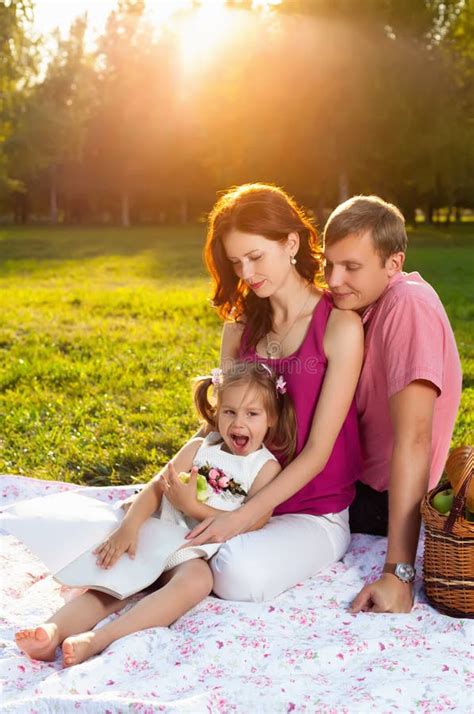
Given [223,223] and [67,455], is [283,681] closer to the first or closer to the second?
[223,223]

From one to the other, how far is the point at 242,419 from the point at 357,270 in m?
0.75

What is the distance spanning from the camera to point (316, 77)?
27.7 metres

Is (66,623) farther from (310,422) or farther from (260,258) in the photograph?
(260,258)

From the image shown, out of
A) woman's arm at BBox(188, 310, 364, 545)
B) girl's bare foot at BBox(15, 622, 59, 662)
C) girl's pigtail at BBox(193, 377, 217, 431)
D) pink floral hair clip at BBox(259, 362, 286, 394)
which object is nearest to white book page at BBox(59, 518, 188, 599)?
woman's arm at BBox(188, 310, 364, 545)

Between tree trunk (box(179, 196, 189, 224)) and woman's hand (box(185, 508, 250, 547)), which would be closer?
woman's hand (box(185, 508, 250, 547))

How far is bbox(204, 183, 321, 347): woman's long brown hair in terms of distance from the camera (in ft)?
12.0

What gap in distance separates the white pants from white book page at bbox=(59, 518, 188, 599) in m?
0.19

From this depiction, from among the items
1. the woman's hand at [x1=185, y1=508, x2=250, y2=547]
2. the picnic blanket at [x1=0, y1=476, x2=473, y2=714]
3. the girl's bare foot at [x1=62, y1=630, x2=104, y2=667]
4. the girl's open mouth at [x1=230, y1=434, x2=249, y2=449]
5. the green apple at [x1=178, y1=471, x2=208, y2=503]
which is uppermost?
the girl's open mouth at [x1=230, y1=434, x2=249, y2=449]

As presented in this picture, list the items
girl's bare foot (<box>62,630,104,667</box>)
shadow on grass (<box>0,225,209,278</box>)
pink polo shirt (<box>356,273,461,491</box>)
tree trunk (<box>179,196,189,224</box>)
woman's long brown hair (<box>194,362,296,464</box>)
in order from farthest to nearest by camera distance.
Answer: tree trunk (<box>179,196,189,224</box>)
shadow on grass (<box>0,225,209,278</box>)
woman's long brown hair (<box>194,362,296,464</box>)
pink polo shirt (<box>356,273,461,491</box>)
girl's bare foot (<box>62,630,104,667</box>)

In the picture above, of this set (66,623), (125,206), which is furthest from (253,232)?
(125,206)

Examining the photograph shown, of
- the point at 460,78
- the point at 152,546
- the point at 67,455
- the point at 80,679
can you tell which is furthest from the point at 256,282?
the point at 460,78

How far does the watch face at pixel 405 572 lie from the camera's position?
3.42 metres

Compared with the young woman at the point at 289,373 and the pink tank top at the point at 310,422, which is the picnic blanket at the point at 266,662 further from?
the pink tank top at the point at 310,422

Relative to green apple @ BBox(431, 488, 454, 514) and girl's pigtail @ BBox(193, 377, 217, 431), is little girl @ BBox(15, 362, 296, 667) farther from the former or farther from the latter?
green apple @ BBox(431, 488, 454, 514)
